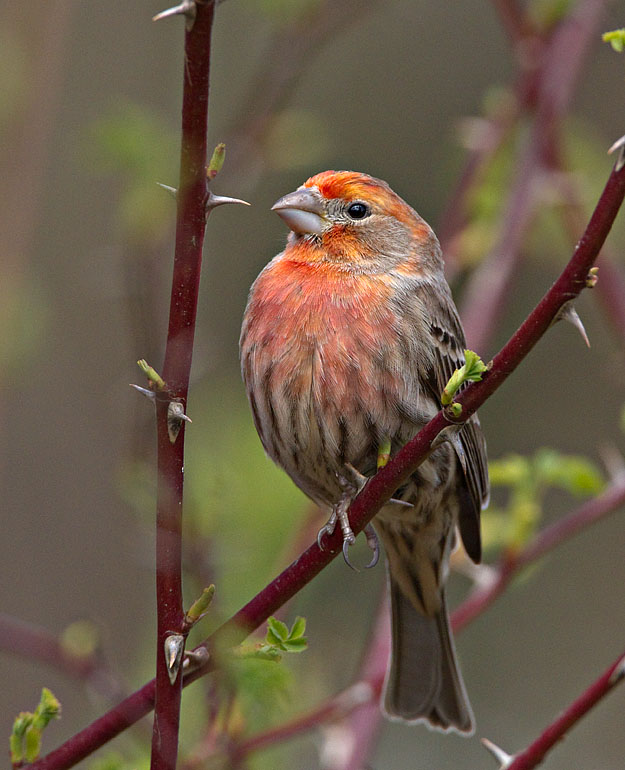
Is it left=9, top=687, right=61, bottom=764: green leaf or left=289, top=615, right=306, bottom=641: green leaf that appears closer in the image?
left=289, top=615, right=306, bottom=641: green leaf

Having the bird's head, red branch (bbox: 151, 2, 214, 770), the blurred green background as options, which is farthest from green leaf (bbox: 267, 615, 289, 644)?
the bird's head

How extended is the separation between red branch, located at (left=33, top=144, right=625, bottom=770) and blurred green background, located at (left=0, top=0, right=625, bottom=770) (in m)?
0.75

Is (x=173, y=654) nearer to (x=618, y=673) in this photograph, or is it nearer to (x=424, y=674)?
(x=618, y=673)

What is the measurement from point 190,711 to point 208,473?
3.04 feet

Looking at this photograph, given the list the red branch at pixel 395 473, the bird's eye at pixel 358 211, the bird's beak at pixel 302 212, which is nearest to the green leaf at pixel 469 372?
the red branch at pixel 395 473

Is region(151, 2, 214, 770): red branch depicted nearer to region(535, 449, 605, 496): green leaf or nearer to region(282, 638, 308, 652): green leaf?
region(282, 638, 308, 652): green leaf

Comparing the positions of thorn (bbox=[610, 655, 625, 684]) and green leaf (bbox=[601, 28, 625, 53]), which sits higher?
green leaf (bbox=[601, 28, 625, 53])

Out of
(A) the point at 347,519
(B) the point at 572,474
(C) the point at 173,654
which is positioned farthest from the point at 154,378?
(B) the point at 572,474

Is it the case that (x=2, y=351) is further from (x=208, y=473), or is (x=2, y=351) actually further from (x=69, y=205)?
(x=69, y=205)

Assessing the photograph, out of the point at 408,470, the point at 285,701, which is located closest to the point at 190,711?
the point at 285,701

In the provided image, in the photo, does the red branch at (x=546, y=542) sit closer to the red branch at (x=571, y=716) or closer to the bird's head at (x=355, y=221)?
the bird's head at (x=355, y=221)

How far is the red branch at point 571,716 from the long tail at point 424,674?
61.0 inches

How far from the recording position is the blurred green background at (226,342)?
4957mm

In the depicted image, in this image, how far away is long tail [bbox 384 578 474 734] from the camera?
4621 millimetres
